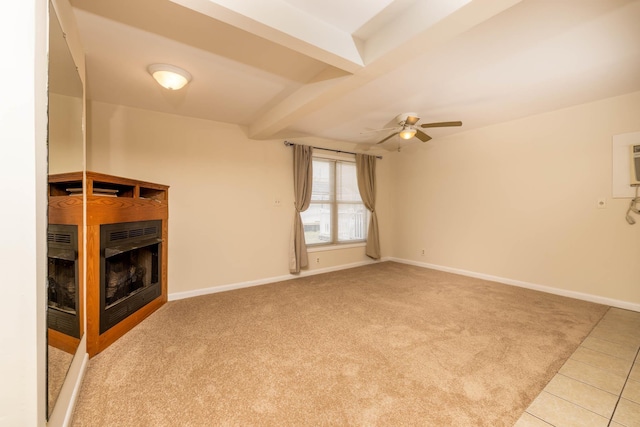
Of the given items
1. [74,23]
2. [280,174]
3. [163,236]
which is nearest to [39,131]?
[74,23]

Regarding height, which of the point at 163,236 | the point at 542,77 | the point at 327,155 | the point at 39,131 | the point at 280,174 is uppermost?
the point at 542,77

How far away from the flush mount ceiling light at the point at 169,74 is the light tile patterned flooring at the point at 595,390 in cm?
357

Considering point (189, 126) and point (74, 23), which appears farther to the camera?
point (189, 126)

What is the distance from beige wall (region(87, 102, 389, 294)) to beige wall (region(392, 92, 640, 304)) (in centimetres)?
293

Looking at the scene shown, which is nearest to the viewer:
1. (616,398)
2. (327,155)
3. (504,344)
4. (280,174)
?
(616,398)

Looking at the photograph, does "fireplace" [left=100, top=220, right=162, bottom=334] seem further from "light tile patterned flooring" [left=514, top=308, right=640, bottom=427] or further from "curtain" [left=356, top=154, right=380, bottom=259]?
"curtain" [left=356, top=154, right=380, bottom=259]

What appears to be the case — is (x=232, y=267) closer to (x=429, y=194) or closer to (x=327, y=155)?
(x=327, y=155)

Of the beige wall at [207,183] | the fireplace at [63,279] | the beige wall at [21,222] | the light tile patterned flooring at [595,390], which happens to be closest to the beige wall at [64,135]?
the beige wall at [21,222]

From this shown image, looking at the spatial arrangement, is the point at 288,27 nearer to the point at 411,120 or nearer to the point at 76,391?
the point at 411,120

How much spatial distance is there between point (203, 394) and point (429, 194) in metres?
4.83

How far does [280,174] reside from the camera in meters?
4.33

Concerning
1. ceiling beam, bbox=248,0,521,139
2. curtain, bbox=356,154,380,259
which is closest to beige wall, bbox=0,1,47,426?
ceiling beam, bbox=248,0,521,139

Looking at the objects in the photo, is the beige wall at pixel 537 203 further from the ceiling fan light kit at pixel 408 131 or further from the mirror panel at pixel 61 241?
the mirror panel at pixel 61 241

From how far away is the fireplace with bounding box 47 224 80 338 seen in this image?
1139mm
